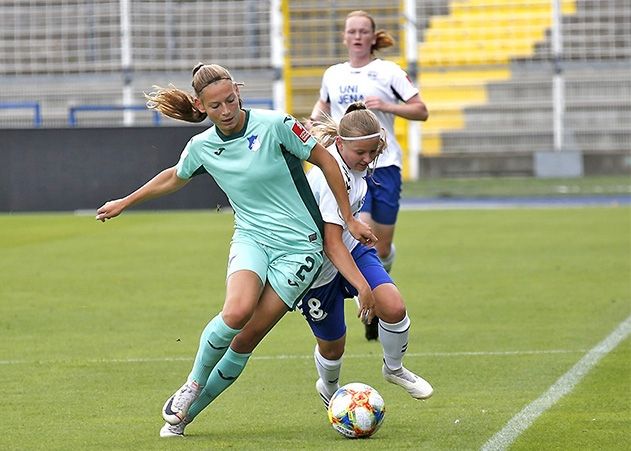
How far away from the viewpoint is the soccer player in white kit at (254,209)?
631 cm

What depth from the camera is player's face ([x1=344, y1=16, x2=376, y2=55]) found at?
9.82 m

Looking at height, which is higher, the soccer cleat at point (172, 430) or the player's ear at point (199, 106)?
the player's ear at point (199, 106)

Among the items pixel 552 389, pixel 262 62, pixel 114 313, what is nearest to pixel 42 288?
pixel 114 313

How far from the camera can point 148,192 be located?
659cm

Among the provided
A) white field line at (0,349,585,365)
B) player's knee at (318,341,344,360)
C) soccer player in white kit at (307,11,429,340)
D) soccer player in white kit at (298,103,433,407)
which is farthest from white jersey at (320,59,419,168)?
player's knee at (318,341,344,360)

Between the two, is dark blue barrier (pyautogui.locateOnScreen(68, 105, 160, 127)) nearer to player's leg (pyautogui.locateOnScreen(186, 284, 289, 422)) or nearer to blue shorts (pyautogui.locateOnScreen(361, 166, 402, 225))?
blue shorts (pyautogui.locateOnScreen(361, 166, 402, 225))

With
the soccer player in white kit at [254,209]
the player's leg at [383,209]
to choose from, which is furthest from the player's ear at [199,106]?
the player's leg at [383,209]

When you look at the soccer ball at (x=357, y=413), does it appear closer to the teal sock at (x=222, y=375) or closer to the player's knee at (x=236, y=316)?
the teal sock at (x=222, y=375)

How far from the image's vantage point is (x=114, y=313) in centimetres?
1100

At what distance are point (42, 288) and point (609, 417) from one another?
7.14 metres

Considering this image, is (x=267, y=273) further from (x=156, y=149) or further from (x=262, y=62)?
(x=262, y=62)

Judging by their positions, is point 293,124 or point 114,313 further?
point 114,313

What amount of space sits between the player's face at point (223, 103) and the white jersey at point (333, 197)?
0.51m

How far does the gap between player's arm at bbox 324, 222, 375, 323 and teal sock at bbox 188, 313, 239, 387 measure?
56cm
